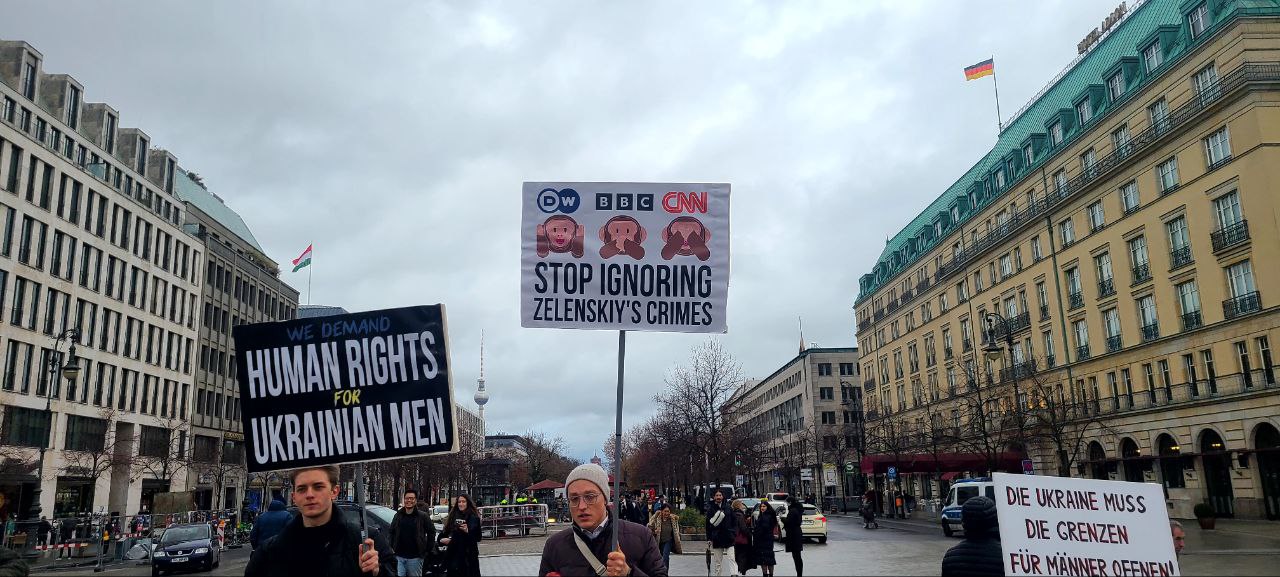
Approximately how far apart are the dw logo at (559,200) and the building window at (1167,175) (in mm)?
45955

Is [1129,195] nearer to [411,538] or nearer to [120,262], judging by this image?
[411,538]

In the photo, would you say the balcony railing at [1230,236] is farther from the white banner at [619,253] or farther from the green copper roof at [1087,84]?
the white banner at [619,253]

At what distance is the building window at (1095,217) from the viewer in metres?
51.1

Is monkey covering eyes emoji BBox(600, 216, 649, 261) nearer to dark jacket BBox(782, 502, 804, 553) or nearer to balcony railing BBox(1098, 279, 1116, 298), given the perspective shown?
dark jacket BBox(782, 502, 804, 553)

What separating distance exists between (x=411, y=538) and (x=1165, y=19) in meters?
50.1

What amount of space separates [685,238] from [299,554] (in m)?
3.68

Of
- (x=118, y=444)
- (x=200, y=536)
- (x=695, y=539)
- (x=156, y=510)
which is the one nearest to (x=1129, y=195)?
(x=695, y=539)

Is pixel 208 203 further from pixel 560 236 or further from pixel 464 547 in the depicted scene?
pixel 560 236

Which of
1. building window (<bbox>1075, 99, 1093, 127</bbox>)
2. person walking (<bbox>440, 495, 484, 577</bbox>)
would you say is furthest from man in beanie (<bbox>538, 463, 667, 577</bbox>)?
building window (<bbox>1075, 99, 1093, 127</bbox>)

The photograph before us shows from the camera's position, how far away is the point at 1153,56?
46.4 m

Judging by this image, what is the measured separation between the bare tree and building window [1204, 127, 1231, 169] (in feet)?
193

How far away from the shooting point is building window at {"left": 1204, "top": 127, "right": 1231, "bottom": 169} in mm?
40438

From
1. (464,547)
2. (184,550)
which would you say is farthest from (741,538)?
(184,550)

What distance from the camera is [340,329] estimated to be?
595 centimetres
